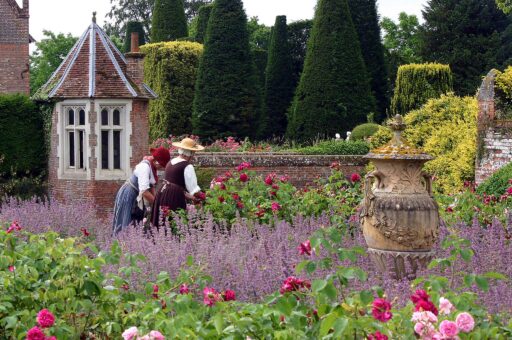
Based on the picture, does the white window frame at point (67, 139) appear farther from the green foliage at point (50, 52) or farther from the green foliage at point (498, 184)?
the green foliage at point (50, 52)

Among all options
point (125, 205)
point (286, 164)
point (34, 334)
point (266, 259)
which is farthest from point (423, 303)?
point (286, 164)

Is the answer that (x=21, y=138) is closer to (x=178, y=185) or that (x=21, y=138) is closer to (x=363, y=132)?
(x=178, y=185)

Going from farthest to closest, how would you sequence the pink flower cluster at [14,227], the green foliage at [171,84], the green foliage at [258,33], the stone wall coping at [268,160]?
the green foliage at [258,33] → the green foliage at [171,84] → the stone wall coping at [268,160] → the pink flower cluster at [14,227]

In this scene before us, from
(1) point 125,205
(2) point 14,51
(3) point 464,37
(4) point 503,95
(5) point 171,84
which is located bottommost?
(1) point 125,205

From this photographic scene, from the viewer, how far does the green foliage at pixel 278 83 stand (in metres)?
31.1

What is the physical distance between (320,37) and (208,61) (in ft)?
11.4

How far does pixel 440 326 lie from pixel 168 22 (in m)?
33.2

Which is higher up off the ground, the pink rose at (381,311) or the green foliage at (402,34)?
the green foliage at (402,34)

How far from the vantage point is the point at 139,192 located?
9805 millimetres

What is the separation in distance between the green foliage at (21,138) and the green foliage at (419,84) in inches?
554

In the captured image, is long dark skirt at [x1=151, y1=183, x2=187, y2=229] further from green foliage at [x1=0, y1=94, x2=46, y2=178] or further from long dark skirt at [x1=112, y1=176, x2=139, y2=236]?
green foliage at [x1=0, y1=94, x2=46, y2=178]

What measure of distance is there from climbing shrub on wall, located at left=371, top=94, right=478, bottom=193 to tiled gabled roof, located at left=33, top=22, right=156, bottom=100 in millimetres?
5410

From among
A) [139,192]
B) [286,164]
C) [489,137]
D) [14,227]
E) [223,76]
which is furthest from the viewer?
[223,76]

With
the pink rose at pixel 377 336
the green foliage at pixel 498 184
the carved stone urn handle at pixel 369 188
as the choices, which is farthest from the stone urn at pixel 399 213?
the green foliage at pixel 498 184
